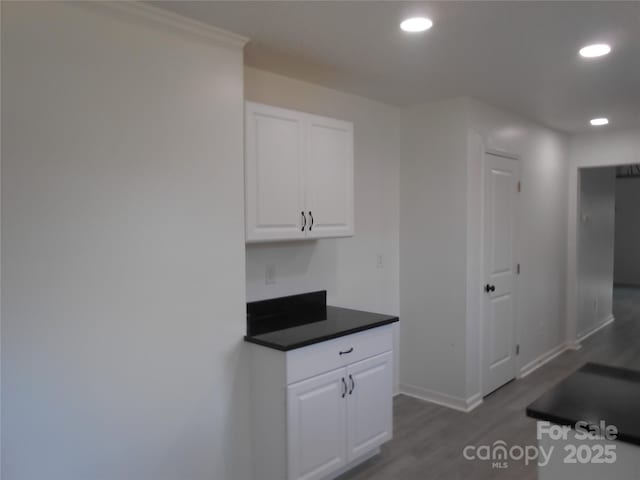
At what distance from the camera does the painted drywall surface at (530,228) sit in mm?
3842

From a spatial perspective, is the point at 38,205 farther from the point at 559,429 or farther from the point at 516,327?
the point at 516,327

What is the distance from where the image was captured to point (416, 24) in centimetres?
234

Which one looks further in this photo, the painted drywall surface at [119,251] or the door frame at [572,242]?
the door frame at [572,242]

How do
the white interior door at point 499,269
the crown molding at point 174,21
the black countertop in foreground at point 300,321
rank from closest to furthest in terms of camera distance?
1. the crown molding at point 174,21
2. the black countertop in foreground at point 300,321
3. the white interior door at point 499,269

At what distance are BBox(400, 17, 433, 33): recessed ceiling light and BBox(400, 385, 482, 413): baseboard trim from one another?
9.18 feet

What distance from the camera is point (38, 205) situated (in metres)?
1.86

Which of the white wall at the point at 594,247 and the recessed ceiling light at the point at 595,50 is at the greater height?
the recessed ceiling light at the point at 595,50

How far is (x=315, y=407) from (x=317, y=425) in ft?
0.33

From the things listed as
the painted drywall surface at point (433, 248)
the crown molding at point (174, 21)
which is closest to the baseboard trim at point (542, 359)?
the painted drywall surface at point (433, 248)

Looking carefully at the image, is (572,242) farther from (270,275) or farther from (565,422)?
(565,422)

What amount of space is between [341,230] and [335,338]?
2.41 ft

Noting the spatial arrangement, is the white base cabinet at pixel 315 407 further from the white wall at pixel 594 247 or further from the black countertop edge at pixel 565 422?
the white wall at pixel 594 247

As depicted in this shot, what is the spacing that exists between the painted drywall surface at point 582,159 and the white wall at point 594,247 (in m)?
0.18

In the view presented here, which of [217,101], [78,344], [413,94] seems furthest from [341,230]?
[78,344]
